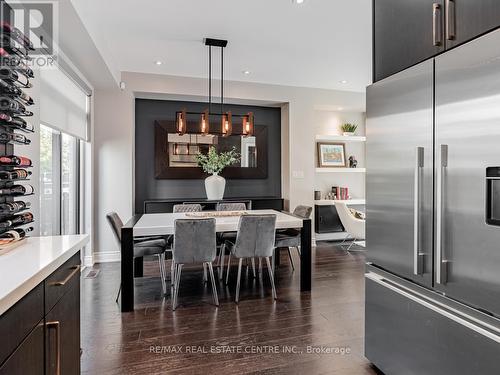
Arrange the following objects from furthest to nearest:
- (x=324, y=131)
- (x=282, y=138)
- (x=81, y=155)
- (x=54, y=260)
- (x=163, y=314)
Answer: (x=324, y=131), (x=282, y=138), (x=81, y=155), (x=163, y=314), (x=54, y=260)

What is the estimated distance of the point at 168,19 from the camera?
10.6ft

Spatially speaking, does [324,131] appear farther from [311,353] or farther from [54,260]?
[54,260]

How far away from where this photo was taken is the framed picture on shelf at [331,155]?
20.9ft

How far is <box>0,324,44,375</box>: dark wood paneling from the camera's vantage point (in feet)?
3.10

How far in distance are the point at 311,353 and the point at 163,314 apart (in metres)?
1.40

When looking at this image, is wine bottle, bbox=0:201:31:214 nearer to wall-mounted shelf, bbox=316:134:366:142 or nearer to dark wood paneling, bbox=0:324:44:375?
dark wood paneling, bbox=0:324:44:375

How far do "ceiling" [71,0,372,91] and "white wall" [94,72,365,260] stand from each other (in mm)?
266

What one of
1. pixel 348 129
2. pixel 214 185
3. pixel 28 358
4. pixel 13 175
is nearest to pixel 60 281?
pixel 28 358

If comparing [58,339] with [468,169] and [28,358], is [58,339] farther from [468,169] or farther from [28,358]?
[468,169]

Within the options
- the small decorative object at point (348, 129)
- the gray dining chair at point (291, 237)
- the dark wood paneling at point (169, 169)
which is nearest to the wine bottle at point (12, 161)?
the gray dining chair at point (291, 237)

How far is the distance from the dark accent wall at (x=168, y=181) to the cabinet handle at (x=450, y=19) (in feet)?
14.9

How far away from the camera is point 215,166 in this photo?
5.23 metres

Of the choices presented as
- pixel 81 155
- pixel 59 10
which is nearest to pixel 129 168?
pixel 81 155

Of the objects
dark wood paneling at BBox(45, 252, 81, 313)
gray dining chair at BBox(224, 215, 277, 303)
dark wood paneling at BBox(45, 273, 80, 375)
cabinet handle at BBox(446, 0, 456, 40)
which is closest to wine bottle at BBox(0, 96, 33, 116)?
dark wood paneling at BBox(45, 252, 81, 313)
